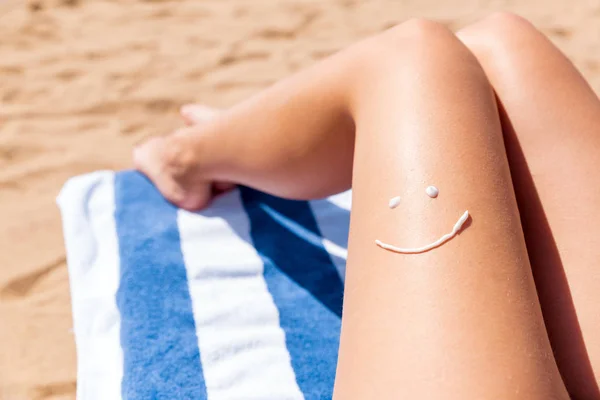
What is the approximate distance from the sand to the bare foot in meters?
0.29

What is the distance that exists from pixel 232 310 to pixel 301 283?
17 cm

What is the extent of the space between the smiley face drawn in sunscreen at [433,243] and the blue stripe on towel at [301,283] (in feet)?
1.42

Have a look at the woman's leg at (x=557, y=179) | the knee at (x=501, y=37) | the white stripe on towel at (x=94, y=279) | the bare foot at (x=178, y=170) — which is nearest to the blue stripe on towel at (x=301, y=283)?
the bare foot at (x=178, y=170)

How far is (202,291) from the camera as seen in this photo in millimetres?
1331

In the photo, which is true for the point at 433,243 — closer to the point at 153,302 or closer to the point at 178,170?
the point at 153,302

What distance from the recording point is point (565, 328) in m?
0.87

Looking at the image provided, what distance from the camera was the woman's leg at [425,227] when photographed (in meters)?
0.71

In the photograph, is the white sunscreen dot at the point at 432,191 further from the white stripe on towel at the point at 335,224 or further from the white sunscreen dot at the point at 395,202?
the white stripe on towel at the point at 335,224

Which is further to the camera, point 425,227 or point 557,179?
point 557,179

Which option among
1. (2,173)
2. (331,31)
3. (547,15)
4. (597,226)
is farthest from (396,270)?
(547,15)

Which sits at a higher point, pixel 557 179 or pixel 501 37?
pixel 501 37

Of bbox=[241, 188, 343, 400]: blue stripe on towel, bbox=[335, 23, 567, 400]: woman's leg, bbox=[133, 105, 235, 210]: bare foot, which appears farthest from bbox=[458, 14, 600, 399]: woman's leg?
bbox=[133, 105, 235, 210]: bare foot

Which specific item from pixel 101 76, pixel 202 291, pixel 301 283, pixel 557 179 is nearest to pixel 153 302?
pixel 202 291

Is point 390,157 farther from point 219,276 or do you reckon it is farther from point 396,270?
point 219,276
